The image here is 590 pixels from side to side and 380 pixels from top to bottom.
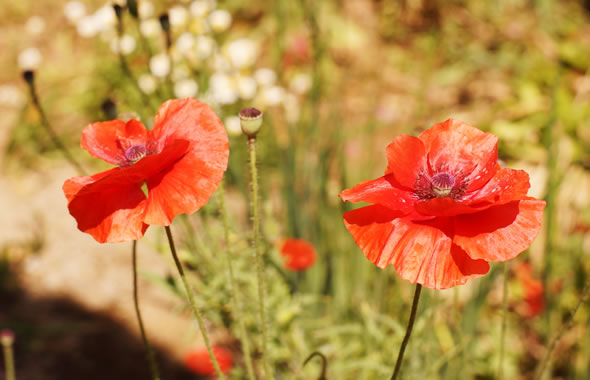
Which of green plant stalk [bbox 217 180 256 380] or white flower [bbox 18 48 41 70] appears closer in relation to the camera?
green plant stalk [bbox 217 180 256 380]

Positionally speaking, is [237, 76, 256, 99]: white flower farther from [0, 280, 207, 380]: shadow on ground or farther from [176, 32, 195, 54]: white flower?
[0, 280, 207, 380]: shadow on ground

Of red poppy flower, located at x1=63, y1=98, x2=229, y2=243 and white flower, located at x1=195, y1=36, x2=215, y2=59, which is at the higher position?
white flower, located at x1=195, y1=36, x2=215, y2=59

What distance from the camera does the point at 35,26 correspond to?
15.0 feet

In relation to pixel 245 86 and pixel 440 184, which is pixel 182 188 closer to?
pixel 440 184

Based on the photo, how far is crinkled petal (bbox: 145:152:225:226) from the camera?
2.49 feet

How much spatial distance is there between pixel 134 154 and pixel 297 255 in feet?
2.85

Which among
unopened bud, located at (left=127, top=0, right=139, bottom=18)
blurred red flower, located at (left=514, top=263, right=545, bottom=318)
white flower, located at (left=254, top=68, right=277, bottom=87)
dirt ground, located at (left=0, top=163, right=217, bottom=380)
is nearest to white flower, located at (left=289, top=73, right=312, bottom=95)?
white flower, located at (left=254, top=68, right=277, bottom=87)

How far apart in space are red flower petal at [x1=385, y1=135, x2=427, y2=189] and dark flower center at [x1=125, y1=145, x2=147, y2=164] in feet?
1.27

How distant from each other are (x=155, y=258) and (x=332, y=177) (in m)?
1.08

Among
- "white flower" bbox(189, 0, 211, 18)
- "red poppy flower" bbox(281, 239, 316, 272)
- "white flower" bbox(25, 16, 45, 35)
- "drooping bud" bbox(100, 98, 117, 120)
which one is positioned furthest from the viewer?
"white flower" bbox(25, 16, 45, 35)

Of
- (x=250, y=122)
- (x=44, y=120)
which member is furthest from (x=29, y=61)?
(x=250, y=122)

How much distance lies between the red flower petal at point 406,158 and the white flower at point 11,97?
12.8 feet

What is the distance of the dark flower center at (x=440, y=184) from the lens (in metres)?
0.83

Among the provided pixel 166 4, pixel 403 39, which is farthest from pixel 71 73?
pixel 403 39
